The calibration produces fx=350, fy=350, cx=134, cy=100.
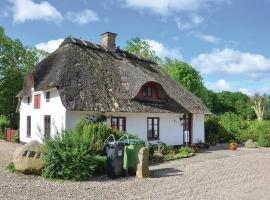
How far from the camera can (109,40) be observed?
27625 millimetres

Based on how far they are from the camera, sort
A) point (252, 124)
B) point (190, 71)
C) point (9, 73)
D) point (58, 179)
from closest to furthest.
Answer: point (58, 179), point (252, 124), point (9, 73), point (190, 71)

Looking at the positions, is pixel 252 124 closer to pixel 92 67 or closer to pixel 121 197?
pixel 92 67

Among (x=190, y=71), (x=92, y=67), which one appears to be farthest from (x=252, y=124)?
(x=92, y=67)

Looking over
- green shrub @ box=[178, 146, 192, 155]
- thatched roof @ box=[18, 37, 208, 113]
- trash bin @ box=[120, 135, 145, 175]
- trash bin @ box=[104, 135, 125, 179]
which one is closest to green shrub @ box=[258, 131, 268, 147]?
thatched roof @ box=[18, 37, 208, 113]

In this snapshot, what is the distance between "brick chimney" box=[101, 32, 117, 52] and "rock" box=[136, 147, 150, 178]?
49.1 feet

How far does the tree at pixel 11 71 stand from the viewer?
36.5 meters

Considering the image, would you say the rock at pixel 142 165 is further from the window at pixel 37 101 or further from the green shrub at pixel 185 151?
the window at pixel 37 101

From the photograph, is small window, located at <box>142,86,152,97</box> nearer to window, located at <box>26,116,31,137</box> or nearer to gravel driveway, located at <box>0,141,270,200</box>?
gravel driveway, located at <box>0,141,270,200</box>

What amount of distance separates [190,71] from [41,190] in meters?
33.5

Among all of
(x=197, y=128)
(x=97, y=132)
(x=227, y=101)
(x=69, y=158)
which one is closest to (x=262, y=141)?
(x=197, y=128)

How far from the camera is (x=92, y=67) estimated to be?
23.1m

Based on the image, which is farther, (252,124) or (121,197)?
(252,124)

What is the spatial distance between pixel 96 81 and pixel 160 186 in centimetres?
1133

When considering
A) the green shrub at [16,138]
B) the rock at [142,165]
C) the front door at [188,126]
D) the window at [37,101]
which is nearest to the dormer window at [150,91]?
the front door at [188,126]
